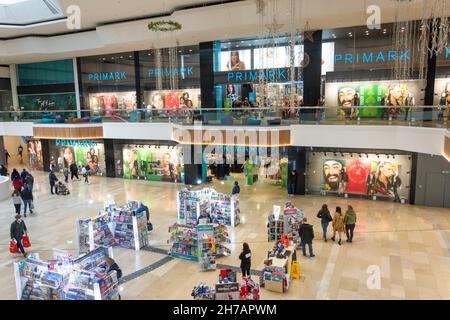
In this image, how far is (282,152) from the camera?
67.5 ft

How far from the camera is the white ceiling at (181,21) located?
14617mm

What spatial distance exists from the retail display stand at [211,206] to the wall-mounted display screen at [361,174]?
626 centimetres

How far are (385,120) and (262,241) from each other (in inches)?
302

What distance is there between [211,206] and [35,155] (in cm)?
1960

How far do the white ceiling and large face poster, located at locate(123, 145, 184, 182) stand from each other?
6364 mm

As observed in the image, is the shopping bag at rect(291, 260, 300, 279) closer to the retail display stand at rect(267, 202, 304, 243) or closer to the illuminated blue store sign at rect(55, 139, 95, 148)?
the retail display stand at rect(267, 202, 304, 243)

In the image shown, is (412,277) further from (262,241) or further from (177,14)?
(177,14)

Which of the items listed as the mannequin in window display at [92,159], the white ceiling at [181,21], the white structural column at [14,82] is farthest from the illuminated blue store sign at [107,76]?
the white structural column at [14,82]

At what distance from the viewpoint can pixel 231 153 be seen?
21344 millimetres

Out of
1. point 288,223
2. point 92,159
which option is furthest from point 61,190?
point 288,223

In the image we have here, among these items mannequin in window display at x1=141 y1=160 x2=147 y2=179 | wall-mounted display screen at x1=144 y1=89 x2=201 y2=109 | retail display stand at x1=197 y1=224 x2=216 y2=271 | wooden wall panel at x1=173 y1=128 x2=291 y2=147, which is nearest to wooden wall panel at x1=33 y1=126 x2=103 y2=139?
mannequin in window display at x1=141 y1=160 x2=147 y2=179
